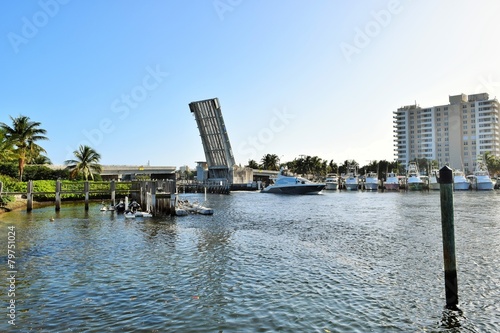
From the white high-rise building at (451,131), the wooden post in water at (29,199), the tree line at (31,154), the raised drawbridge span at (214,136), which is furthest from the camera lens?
the white high-rise building at (451,131)

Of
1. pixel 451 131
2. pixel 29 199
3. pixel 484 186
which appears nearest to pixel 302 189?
pixel 484 186

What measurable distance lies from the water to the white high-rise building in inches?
6000

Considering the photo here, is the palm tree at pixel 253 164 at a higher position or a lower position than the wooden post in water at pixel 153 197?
higher

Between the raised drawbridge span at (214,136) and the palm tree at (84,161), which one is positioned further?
the raised drawbridge span at (214,136)

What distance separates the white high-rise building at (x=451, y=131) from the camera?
490 feet

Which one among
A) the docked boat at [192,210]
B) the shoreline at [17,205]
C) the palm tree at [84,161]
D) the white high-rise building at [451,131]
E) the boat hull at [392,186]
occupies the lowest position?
the docked boat at [192,210]

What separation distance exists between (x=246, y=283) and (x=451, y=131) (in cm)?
16941

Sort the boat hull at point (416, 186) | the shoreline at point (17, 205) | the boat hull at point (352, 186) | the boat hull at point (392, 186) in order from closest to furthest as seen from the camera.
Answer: the shoreline at point (17, 205)
the boat hull at point (416, 186)
the boat hull at point (392, 186)
the boat hull at point (352, 186)

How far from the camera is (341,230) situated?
24609 mm

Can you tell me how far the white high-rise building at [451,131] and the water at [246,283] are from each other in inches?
6000

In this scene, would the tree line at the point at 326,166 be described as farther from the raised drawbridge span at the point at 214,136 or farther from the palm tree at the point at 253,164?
the raised drawbridge span at the point at 214,136

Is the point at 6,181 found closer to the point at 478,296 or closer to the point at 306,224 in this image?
the point at 306,224

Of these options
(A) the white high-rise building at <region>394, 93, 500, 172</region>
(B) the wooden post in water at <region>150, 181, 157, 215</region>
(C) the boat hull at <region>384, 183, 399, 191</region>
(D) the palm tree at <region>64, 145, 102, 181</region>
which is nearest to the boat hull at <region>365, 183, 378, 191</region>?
(C) the boat hull at <region>384, 183, 399, 191</region>

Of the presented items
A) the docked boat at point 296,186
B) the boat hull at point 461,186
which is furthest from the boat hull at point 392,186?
the docked boat at point 296,186
